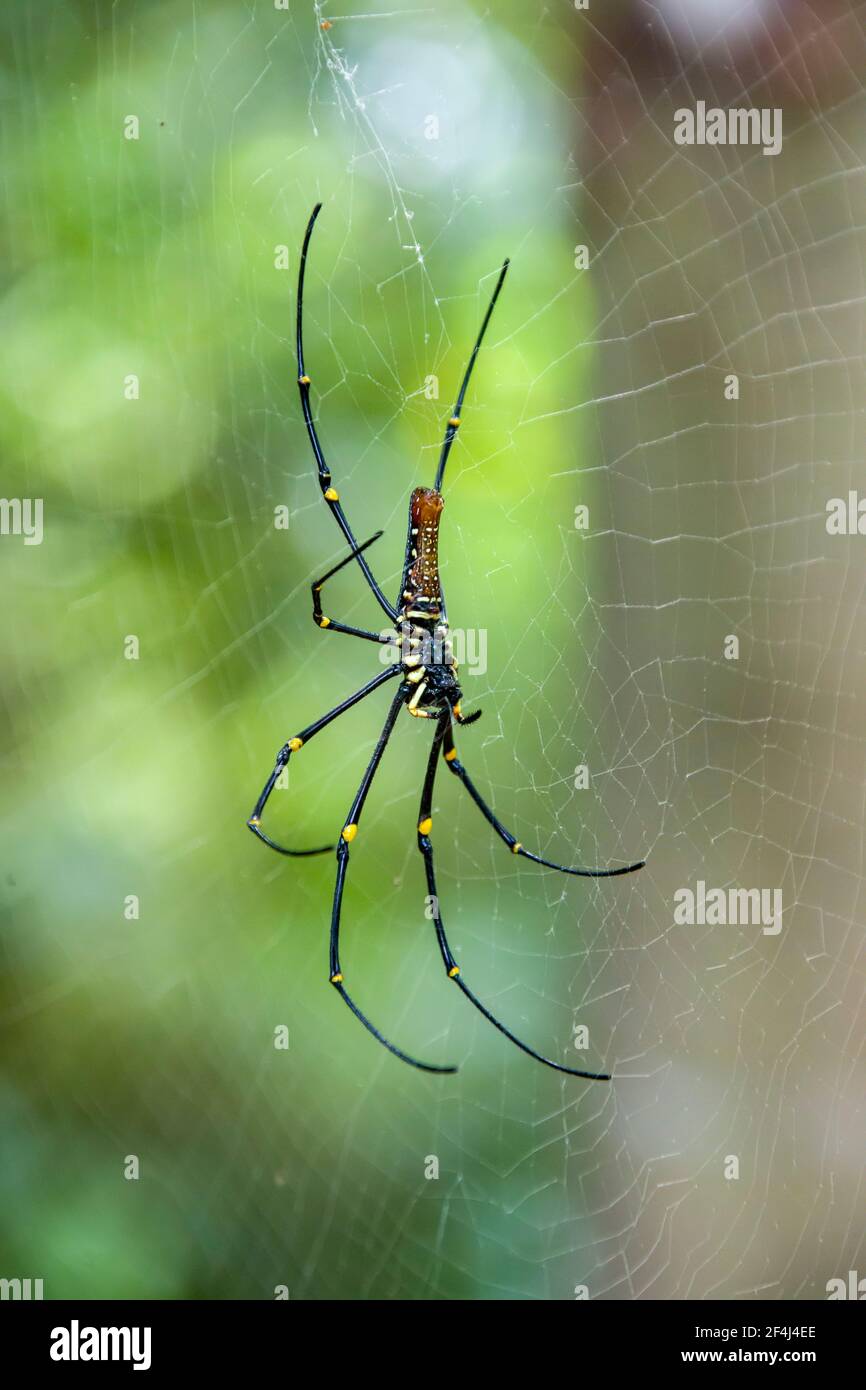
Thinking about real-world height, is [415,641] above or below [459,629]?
below

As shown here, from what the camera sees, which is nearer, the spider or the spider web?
the spider

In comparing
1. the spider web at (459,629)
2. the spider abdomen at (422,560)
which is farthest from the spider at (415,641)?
the spider web at (459,629)

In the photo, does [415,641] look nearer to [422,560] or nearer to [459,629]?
[422,560]

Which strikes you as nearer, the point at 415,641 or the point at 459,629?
the point at 415,641

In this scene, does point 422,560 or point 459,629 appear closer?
point 422,560

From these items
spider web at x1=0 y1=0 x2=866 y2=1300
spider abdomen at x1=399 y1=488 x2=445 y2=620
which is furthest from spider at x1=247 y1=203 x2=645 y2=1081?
spider web at x1=0 y1=0 x2=866 y2=1300

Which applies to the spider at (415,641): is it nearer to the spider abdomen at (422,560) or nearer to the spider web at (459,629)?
the spider abdomen at (422,560)

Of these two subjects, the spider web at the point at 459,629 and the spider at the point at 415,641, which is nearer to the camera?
the spider at the point at 415,641

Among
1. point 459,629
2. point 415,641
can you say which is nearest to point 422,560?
point 415,641

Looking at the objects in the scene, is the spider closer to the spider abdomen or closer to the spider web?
the spider abdomen

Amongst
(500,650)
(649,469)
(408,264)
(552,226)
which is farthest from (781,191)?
(500,650)
